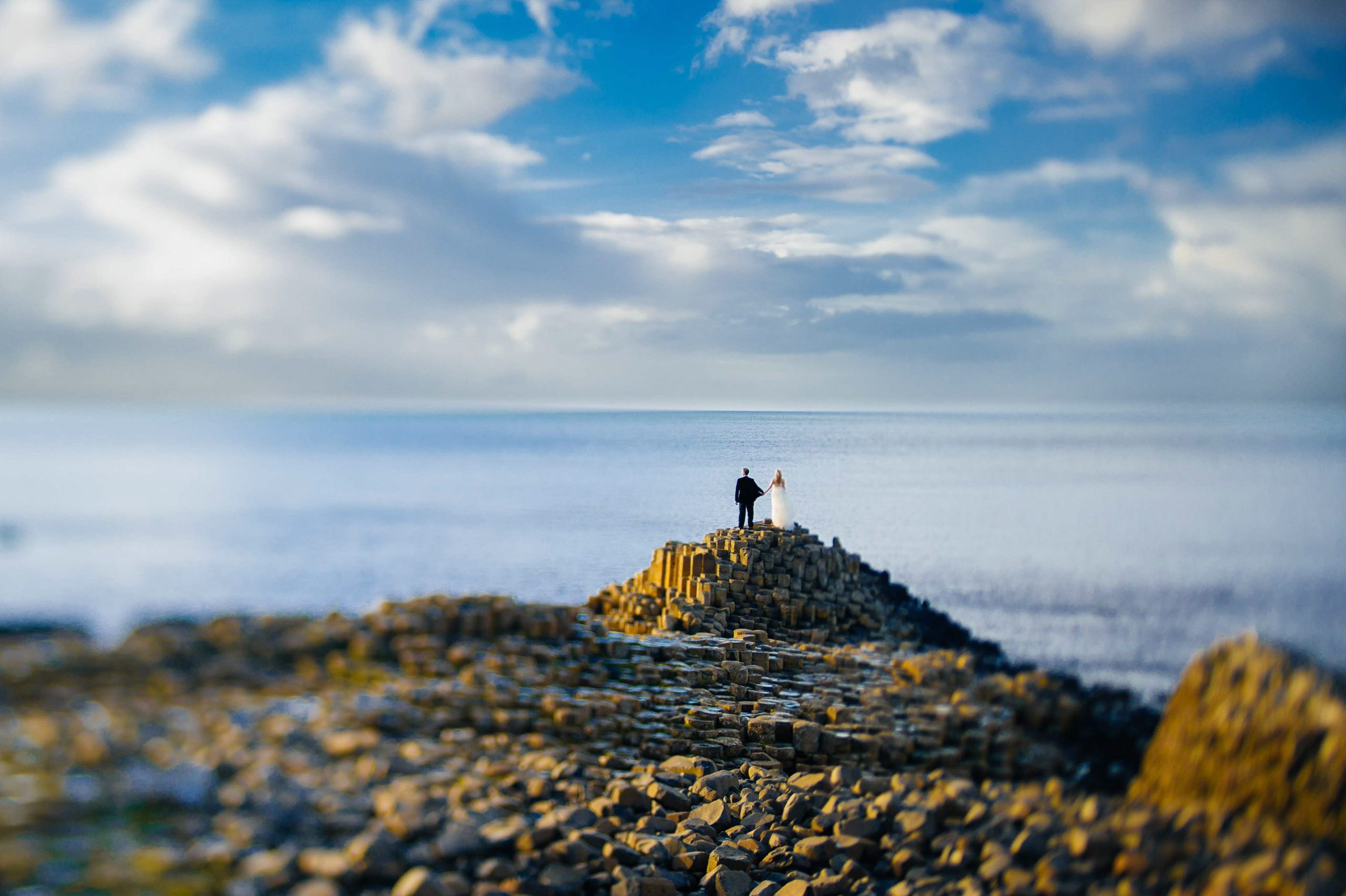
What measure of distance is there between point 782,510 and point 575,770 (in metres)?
2.77

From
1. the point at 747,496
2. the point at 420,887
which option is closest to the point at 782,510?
the point at 747,496

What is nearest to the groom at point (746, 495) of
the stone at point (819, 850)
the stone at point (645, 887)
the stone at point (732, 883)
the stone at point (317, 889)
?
the stone at point (819, 850)

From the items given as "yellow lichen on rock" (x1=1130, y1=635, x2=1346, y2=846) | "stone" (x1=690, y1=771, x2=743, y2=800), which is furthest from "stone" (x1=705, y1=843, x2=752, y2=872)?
"yellow lichen on rock" (x1=1130, y1=635, x2=1346, y2=846)

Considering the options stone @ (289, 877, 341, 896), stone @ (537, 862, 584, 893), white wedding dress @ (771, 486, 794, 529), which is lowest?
stone @ (537, 862, 584, 893)

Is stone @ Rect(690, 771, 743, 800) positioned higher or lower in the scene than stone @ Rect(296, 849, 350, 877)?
lower

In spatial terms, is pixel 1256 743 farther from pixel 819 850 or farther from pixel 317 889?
pixel 317 889

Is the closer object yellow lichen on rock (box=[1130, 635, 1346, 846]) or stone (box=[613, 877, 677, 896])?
yellow lichen on rock (box=[1130, 635, 1346, 846])

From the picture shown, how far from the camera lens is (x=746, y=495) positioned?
664 cm

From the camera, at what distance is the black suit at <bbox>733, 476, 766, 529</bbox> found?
21.8 feet

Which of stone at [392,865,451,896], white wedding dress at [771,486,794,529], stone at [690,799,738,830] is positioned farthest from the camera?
white wedding dress at [771,486,794,529]

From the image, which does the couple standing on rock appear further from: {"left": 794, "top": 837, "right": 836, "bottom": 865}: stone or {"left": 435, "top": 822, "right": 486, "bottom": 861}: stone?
{"left": 435, "top": 822, "right": 486, "bottom": 861}: stone

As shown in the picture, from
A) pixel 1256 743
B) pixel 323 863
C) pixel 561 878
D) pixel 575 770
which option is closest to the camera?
pixel 1256 743

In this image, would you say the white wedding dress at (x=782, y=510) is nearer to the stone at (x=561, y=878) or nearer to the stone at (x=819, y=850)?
the stone at (x=819, y=850)

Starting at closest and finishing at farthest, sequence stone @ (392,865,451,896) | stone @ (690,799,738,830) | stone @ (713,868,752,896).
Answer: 1. stone @ (392,865,451,896)
2. stone @ (713,868,752,896)
3. stone @ (690,799,738,830)
